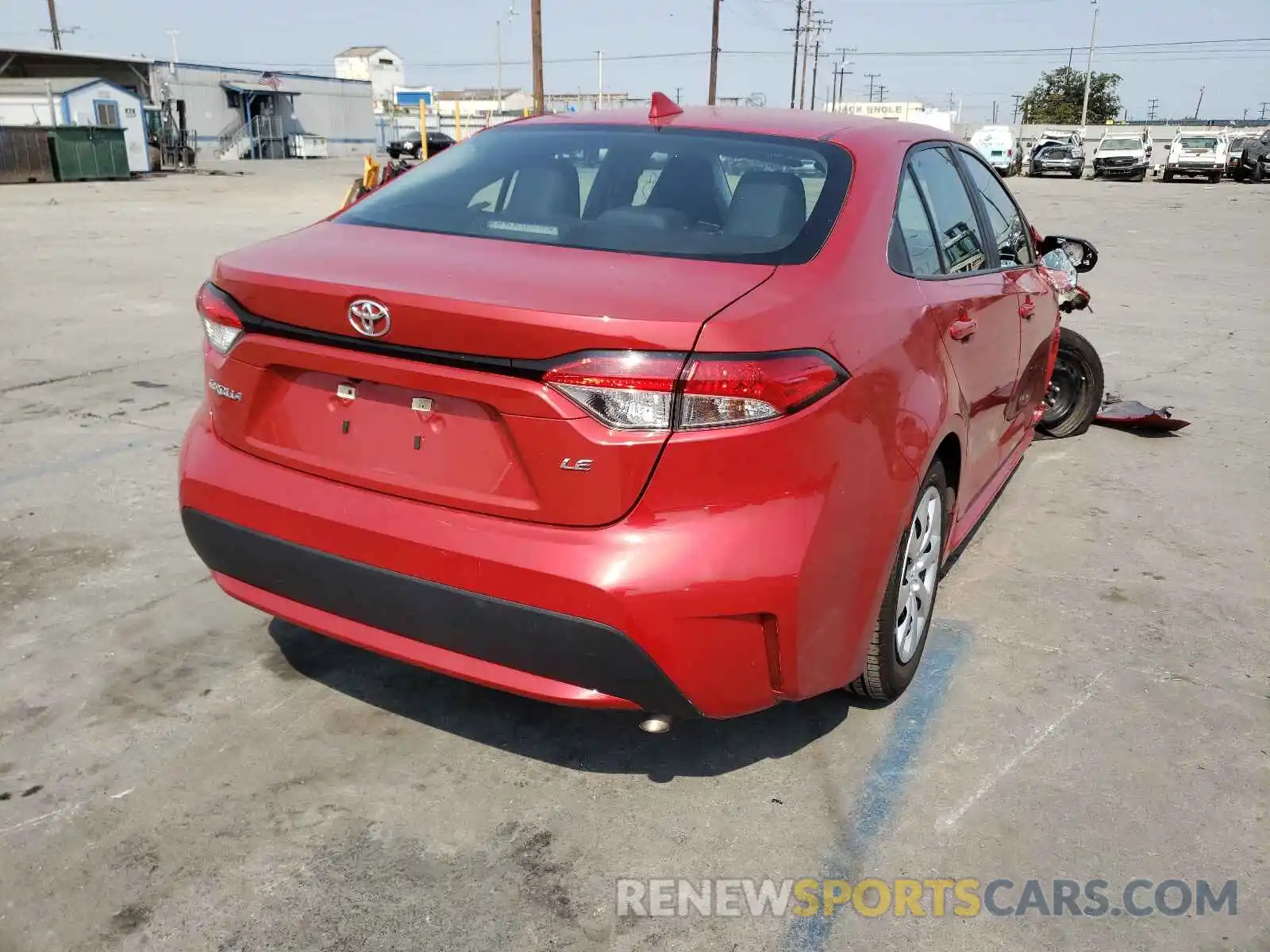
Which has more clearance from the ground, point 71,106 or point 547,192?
point 547,192

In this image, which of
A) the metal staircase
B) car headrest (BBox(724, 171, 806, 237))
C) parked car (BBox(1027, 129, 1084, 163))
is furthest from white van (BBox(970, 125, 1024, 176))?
car headrest (BBox(724, 171, 806, 237))

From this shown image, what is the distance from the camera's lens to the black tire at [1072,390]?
600cm

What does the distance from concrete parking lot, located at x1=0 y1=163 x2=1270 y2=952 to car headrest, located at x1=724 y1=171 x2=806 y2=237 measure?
137cm

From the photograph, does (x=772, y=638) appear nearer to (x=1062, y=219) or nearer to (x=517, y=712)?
(x=517, y=712)

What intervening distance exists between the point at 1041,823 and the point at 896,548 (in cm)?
76

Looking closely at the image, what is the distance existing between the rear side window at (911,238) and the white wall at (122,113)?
35622 millimetres

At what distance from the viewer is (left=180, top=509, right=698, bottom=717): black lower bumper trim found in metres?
2.28

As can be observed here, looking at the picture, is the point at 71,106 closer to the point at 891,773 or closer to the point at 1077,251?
the point at 1077,251

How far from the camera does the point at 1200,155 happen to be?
3931 centimetres

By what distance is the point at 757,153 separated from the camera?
10.2 feet

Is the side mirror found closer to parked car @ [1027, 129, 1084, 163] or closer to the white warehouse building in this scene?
parked car @ [1027, 129, 1084, 163]

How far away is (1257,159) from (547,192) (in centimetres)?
4384

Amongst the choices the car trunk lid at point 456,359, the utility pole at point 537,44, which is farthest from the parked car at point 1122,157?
the car trunk lid at point 456,359

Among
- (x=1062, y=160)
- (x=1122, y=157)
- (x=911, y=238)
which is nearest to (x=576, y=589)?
(x=911, y=238)
